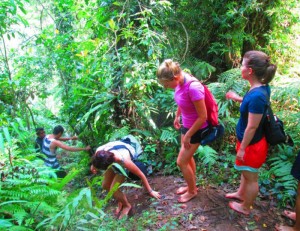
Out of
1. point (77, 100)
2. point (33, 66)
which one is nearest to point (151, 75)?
point (77, 100)

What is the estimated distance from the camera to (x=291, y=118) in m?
3.97

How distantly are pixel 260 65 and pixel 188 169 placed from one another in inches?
58.3

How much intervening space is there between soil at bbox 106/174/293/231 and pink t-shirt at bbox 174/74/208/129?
3.58 feet

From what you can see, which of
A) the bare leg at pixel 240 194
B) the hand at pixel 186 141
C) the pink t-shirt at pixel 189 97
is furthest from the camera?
the bare leg at pixel 240 194

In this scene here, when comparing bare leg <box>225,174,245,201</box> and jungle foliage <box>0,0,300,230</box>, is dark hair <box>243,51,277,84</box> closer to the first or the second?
bare leg <box>225,174,245,201</box>

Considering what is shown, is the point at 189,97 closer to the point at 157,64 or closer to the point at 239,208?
the point at 239,208

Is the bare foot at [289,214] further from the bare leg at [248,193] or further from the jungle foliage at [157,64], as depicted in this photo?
the bare leg at [248,193]

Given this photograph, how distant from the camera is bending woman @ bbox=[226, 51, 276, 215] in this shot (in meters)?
2.48

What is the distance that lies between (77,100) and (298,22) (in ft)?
15.8

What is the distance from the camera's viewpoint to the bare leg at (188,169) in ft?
10.2

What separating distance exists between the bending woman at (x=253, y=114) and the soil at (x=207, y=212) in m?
0.40

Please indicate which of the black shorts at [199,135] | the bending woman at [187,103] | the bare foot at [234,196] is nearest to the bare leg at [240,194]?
the bare foot at [234,196]

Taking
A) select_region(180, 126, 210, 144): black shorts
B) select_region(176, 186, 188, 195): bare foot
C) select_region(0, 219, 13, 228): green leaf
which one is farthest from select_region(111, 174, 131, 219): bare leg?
select_region(0, 219, 13, 228): green leaf

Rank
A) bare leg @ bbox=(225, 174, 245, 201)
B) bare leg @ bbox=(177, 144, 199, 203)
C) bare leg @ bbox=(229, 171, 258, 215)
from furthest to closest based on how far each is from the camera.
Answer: bare leg @ bbox=(225, 174, 245, 201)
bare leg @ bbox=(177, 144, 199, 203)
bare leg @ bbox=(229, 171, 258, 215)
